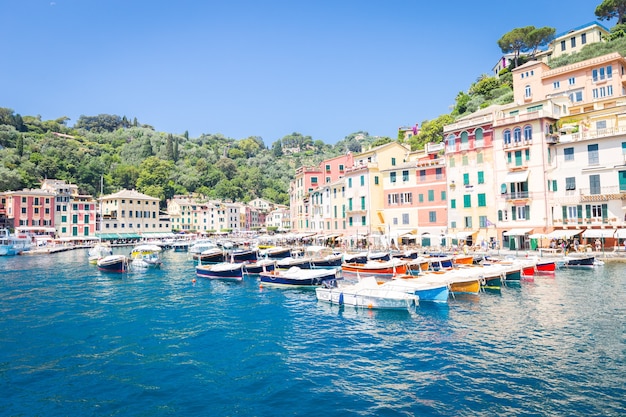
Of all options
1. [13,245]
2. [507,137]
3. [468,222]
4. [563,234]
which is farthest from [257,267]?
[13,245]

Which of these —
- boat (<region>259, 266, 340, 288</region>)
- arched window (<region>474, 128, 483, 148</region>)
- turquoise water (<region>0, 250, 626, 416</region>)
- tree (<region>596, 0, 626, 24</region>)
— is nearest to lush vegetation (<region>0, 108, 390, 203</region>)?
boat (<region>259, 266, 340, 288</region>)

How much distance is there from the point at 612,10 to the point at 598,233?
7004cm

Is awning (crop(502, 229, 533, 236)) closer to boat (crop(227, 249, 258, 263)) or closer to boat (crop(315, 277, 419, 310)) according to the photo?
boat (crop(315, 277, 419, 310))

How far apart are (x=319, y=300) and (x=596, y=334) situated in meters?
15.2

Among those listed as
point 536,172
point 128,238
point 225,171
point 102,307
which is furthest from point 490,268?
point 225,171

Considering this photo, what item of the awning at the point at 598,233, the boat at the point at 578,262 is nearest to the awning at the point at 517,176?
the awning at the point at 598,233

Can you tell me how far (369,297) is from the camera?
78.6 feet

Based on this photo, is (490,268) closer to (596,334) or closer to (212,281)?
(596,334)

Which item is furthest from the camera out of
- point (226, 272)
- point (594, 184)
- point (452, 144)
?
point (452, 144)

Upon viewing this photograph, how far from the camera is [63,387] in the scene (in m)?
13.8

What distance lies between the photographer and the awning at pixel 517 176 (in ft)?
143

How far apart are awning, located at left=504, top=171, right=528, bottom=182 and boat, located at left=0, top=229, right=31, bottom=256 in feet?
263

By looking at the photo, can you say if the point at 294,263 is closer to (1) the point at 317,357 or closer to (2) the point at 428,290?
(2) the point at 428,290

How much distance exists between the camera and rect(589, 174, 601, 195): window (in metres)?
40.5
